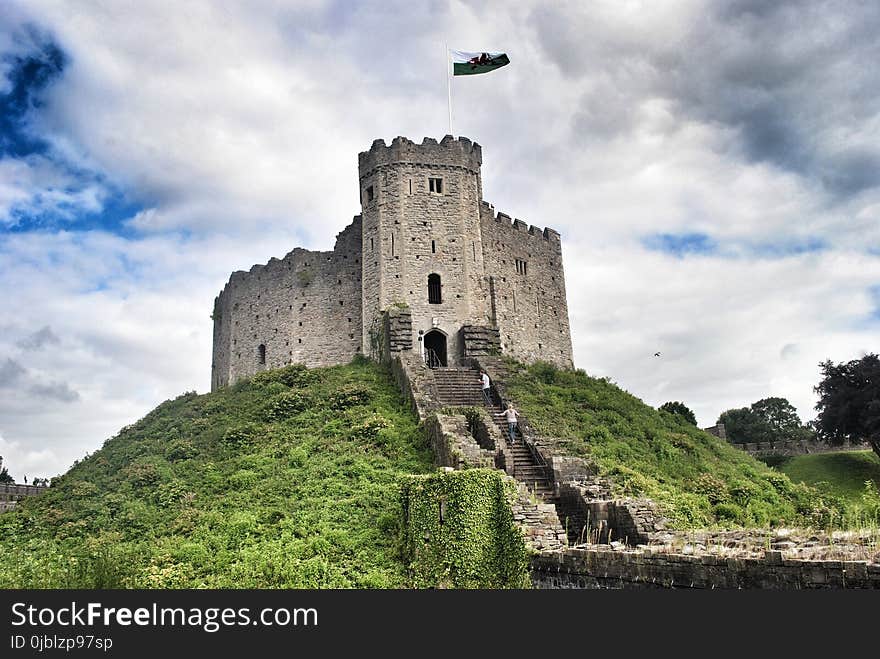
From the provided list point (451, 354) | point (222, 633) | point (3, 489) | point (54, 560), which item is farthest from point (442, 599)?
point (3, 489)

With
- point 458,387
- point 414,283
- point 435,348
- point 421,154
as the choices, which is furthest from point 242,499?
point 421,154

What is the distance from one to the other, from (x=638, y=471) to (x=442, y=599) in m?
13.6

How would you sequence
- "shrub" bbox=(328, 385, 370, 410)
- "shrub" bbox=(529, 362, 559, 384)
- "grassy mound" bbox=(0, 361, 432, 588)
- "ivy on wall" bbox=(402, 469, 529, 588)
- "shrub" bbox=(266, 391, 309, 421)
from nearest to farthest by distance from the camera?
1. "ivy on wall" bbox=(402, 469, 529, 588)
2. "grassy mound" bbox=(0, 361, 432, 588)
3. "shrub" bbox=(328, 385, 370, 410)
4. "shrub" bbox=(266, 391, 309, 421)
5. "shrub" bbox=(529, 362, 559, 384)

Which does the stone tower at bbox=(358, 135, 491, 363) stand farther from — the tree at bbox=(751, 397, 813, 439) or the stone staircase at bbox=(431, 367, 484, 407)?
the tree at bbox=(751, 397, 813, 439)

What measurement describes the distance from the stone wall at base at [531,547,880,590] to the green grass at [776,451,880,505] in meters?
31.3

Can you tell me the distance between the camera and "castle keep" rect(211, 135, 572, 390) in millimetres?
31438

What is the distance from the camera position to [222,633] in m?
7.67

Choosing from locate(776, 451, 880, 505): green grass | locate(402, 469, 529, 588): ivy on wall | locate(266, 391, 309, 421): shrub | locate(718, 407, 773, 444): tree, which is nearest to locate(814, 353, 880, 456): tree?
locate(776, 451, 880, 505): green grass

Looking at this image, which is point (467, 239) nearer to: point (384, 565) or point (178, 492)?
point (178, 492)

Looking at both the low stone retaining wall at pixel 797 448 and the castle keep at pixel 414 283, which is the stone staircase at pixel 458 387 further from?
the low stone retaining wall at pixel 797 448

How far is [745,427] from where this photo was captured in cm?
6575

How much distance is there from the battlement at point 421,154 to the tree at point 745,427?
144 ft

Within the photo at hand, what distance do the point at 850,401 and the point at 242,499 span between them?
3826 cm

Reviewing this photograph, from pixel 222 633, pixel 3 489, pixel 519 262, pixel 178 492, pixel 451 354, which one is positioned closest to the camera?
pixel 222 633
